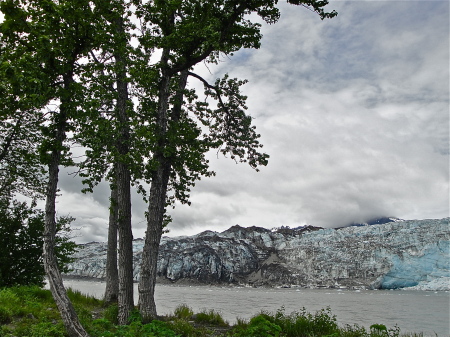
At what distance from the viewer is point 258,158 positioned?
527 inches

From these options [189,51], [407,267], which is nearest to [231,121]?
[189,51]

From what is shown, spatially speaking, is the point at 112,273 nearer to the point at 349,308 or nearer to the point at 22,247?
the point at 22,247

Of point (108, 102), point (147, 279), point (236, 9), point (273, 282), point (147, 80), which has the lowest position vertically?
point (273, 282)

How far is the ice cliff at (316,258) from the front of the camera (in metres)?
96.0

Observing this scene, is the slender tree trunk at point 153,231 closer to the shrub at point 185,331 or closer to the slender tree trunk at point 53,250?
the shrub at point 185,331

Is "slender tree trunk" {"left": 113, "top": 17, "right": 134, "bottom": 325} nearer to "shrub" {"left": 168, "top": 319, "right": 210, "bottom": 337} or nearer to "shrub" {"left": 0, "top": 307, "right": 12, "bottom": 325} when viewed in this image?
"shrub" {"left": 168, "top": 319, "right": 210, "bottom": 337}

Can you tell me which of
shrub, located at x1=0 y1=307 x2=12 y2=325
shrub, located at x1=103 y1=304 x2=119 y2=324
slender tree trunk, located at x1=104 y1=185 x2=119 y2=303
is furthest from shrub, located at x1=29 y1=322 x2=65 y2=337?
slender tree trunk, located at x1=104 y1=185 x2=119 y2=303

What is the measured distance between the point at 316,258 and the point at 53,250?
13499 centimetres

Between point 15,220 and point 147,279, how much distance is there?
1091 cm

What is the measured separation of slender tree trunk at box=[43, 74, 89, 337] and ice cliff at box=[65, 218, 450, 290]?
3262 inches

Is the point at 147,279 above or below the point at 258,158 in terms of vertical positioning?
below

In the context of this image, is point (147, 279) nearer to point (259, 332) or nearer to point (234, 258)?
point (259, 332)

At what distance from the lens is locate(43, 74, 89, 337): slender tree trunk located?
21.2ft

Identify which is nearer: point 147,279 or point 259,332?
point 259,332
